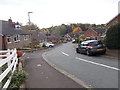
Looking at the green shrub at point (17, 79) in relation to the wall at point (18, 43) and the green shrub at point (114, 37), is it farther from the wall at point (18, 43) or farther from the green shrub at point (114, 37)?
the wall at point (18, 43)

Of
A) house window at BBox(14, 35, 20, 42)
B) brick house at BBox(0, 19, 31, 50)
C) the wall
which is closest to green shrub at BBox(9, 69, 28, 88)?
brick house at BBox(0, 19, 31, 50)

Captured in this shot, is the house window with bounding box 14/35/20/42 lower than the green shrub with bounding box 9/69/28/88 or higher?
higher

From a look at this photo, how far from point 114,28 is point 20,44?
25.1 m

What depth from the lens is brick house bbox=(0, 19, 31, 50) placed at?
26.0 m

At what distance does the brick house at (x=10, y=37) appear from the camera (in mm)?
25953

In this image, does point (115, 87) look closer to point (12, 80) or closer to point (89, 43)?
point (12, 80)

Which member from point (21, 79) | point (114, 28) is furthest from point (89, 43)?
point (21, 79)

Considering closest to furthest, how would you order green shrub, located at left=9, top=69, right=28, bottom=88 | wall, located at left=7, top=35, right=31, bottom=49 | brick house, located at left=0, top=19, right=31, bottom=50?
1. green shrub, located at left=9, top=69, right=28, bottom=88
2. brick house, located at left=0, top=19, right=31, bottom=50
3. wall, located at left=7, top=35, right=31, bottom=49

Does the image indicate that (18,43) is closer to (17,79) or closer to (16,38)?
(16,38)

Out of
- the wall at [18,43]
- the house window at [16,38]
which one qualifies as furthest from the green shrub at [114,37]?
the house window at [16,38]

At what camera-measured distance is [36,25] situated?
247 feet

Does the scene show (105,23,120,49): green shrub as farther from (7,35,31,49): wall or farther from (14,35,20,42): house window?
(14,35,20,42): house window

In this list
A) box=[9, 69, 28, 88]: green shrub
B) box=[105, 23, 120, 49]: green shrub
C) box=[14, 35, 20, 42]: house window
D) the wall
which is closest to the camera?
box=[9, 69, 28, 88]: green shrub

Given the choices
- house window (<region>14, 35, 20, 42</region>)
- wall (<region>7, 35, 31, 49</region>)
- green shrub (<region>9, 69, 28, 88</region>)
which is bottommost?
green shrub (<region>9, 69, 28, 88</region>)
